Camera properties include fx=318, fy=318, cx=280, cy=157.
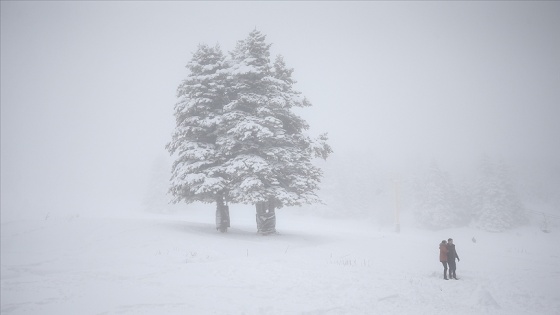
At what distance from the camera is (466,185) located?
49188mm

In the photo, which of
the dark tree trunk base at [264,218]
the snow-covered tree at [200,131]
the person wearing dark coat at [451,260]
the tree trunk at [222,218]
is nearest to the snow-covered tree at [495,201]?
the person wearing dark coat at [451,260]

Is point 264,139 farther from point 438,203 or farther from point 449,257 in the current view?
point 438,203

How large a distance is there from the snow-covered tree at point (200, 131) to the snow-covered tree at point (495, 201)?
32058 mm

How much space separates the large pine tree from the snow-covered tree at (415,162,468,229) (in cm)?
3624

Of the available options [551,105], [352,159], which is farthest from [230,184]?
[352,159]

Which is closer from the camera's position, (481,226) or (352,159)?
(481,226)

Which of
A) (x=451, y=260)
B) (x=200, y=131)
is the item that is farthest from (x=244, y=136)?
(x=451, y=260)

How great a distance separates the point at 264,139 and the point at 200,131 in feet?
13.7

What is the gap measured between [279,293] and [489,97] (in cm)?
3744

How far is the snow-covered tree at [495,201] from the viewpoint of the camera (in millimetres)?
35325

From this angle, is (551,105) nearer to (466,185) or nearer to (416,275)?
(416,275)

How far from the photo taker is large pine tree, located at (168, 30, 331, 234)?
60.9ft

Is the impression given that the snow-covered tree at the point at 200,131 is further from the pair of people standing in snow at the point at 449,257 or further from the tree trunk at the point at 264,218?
the pair of people standing in snow at the point at 449,257

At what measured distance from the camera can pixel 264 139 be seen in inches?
766
